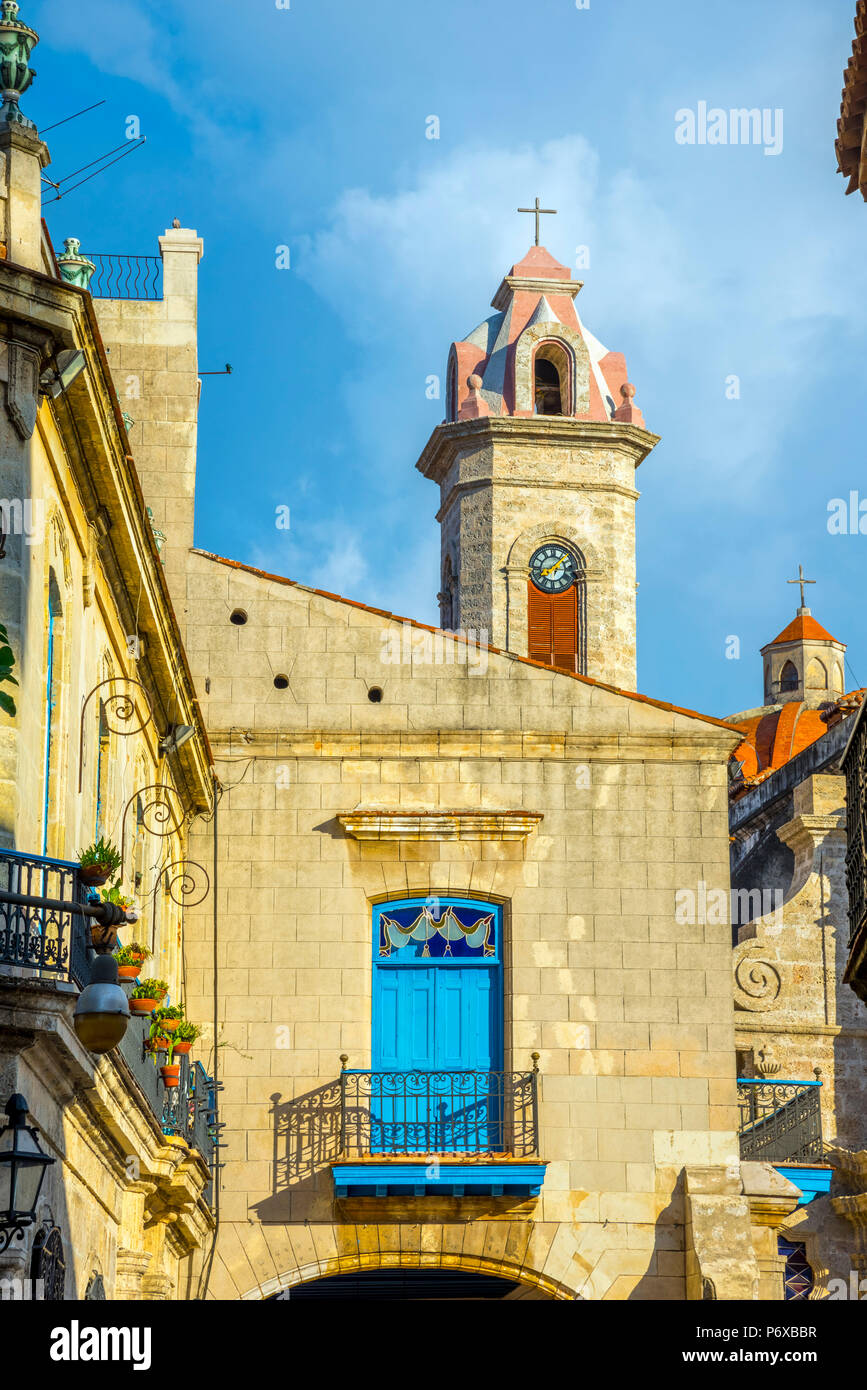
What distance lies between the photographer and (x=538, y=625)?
158 ft

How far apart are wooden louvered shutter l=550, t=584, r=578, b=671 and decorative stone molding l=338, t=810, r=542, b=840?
72.9 feet

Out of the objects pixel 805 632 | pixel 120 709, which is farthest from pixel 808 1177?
pixel 805 632

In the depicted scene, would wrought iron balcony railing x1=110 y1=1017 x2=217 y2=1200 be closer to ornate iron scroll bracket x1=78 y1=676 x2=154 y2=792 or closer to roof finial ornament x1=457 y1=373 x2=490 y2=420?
ornate iron scroll bracket x1=78 y1=676 x2=154 y2=792

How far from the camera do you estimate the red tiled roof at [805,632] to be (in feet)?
205

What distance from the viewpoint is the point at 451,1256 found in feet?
79.2

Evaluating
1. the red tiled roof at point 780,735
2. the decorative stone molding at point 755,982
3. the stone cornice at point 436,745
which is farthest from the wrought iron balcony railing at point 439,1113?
the red tiled roof at point 780,735

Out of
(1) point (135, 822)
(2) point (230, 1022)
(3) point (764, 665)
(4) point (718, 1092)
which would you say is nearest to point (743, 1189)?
(4) point (718, 1092)

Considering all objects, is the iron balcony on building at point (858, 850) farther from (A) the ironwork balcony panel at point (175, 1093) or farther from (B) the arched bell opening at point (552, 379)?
(B) the arched bell opening at point (552, 379)

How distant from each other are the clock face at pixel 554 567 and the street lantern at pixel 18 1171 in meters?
36.1

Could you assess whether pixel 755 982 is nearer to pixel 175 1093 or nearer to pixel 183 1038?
pixel 175 1093

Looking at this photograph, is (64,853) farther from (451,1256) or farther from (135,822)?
(451,1256)

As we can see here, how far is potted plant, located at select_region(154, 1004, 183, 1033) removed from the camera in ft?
63.8

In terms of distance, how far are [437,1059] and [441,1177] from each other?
1501 mm

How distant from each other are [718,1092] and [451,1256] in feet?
11.4
